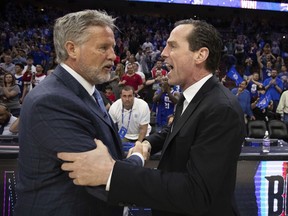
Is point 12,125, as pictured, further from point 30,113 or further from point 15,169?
point 30,113

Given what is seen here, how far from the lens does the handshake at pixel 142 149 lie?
1656mm

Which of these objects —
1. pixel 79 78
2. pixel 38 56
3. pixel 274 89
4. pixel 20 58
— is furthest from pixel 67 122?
pixel 38 56

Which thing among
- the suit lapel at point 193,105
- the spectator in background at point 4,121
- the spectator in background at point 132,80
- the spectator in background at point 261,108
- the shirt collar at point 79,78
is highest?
the shirt collar at point 79,78

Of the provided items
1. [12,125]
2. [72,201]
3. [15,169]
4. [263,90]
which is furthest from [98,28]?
[263,90]

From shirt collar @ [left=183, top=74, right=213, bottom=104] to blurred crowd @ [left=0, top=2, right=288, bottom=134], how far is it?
34.8 inches

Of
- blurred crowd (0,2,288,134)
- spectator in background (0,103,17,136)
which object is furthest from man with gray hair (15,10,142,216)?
spectator in background (0,103,17,136)

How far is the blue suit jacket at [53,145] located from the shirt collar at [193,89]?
0.39 m

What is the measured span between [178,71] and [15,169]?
7.60ft

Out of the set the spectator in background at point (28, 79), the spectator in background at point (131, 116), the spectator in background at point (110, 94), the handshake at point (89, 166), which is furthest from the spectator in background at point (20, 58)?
the handshake at point (89, 166)

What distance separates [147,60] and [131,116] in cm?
698

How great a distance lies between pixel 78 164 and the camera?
131cm

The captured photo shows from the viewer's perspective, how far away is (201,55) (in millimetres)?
1582

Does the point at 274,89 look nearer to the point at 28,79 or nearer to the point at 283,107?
the point at 283,107

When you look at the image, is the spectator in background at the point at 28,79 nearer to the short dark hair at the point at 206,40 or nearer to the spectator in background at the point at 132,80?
the spectator in background at the point at 132,80
